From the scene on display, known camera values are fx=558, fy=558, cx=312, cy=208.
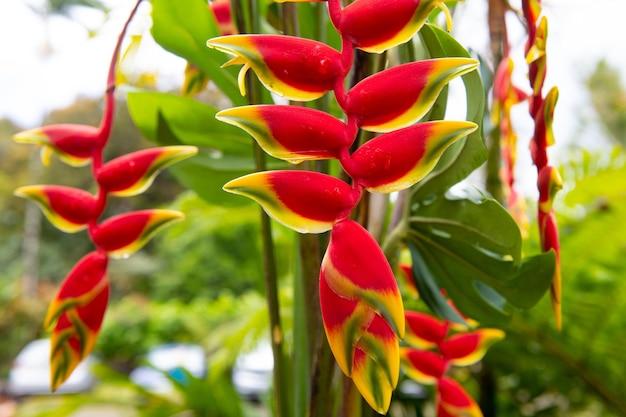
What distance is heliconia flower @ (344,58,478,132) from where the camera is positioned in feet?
0.46

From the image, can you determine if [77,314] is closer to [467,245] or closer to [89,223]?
[89,223]

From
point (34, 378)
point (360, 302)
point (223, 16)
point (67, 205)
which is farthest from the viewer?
point (34, 378)

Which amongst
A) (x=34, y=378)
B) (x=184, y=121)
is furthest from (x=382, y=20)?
(x=34, y=378)

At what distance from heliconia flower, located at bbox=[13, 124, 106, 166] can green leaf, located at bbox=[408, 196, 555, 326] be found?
0.16 m

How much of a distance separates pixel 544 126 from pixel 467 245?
9 centimetres

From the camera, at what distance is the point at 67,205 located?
228mm

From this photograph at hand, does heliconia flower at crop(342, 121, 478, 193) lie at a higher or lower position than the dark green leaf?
higher

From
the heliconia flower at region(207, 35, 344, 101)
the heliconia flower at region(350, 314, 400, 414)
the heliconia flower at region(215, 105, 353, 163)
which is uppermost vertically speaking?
the heliconia flower at region(207, 35, 344, 101)

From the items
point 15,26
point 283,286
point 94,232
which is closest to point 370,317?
point 94,232

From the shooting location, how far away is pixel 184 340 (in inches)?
177

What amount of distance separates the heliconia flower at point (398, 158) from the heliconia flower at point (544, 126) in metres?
0.09

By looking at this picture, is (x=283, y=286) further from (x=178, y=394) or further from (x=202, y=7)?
(x=202, y=7)

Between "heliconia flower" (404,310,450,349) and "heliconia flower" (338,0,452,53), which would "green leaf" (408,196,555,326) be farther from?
"heliconia flower" (338,0,452,53)

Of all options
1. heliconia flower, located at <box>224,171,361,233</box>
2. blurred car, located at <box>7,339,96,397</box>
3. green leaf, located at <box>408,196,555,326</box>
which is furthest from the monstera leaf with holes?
blurred car, located at <box>7,339,96,397</box>
